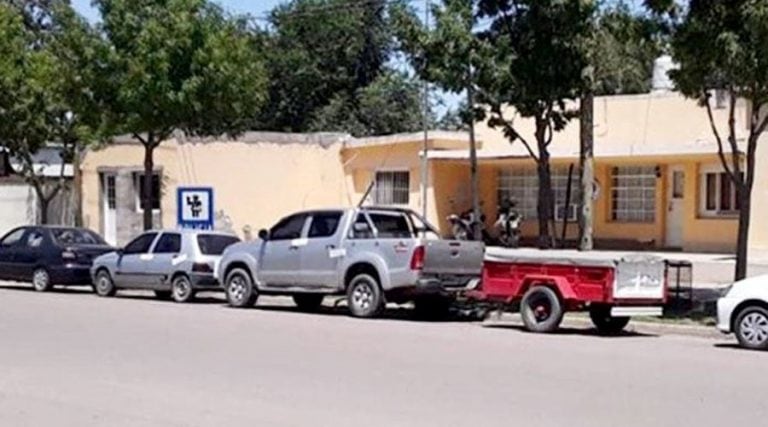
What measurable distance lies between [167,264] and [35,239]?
4650 mm

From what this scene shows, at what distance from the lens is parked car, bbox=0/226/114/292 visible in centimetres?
2800

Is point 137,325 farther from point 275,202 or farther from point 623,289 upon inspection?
point 275,202

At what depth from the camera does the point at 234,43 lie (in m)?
29.8

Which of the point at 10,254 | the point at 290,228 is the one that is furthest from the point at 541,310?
the point at 10,254

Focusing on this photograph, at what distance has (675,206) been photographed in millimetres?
34969

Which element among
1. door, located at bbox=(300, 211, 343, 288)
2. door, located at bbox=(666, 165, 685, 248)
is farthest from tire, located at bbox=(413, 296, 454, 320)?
door, located at bbox=(666, 165, 685, 248)

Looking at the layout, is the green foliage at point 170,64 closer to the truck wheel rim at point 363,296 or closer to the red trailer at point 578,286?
the truck wheel rim at point 363,296

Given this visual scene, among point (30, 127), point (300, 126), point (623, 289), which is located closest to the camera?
point (623, 289)

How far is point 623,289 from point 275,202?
76.3ft

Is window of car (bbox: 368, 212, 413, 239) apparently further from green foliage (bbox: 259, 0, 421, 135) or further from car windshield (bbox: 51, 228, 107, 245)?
green foliage (bbox: 259, 0, 421, 135)

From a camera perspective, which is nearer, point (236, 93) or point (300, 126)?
point (236, 93)

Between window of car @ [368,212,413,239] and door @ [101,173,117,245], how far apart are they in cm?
2072

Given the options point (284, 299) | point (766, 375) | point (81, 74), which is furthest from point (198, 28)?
point (766, 375)

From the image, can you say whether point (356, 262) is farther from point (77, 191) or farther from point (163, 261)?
point (77, 191)
